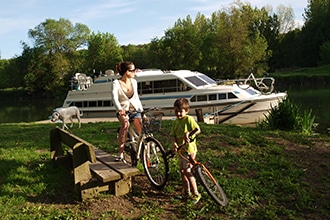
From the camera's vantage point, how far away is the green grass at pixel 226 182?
4453 mm

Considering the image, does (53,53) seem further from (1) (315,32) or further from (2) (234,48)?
(1) (315,32)

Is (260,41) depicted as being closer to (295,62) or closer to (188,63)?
(188,63)

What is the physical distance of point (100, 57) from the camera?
54031mm

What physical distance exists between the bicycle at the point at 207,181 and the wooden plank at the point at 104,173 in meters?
0.84

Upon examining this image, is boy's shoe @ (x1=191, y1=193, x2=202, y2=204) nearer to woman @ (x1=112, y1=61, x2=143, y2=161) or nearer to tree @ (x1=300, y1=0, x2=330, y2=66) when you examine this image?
woman @ (x1=112, y1=61, x2=143, y2=161)

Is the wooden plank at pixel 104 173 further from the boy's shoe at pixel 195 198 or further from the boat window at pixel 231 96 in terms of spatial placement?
the boat window at pixel 231 96

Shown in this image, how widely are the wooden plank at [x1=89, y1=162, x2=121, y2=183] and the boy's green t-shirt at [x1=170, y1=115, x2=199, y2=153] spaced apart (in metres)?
0.97

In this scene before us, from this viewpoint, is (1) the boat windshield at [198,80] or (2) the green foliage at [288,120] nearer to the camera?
(2) the green foliage at [288,120]

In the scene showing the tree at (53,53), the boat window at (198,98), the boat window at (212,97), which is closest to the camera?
the boat window at (212,97)

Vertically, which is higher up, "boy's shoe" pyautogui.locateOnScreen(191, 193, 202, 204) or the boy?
the boy

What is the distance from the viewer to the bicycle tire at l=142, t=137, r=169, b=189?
505cm

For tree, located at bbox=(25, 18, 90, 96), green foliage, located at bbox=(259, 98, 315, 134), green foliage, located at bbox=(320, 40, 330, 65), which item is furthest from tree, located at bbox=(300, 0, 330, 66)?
green foliage, located at bbox=(259, 98, 315, 134)

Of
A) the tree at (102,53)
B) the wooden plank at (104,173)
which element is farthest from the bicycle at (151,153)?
the tree at (102,53)

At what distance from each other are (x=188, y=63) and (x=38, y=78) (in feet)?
86.1
